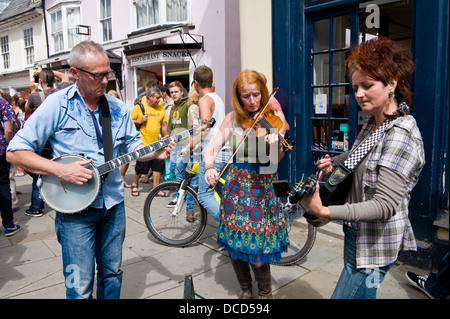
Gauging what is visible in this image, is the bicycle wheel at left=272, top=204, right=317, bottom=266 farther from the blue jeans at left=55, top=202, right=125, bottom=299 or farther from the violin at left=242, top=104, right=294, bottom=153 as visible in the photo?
the blue jeans at left=55, top=202, right=125, bottom=299

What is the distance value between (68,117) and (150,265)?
204 cm

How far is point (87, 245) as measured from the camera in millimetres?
2217

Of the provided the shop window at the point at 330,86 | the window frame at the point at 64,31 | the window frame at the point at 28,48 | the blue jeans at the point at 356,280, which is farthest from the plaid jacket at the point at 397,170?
the window frame at the point at 28,48

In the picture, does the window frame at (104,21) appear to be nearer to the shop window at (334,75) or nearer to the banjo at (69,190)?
the shop window at (334,75)

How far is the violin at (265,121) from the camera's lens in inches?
99.9

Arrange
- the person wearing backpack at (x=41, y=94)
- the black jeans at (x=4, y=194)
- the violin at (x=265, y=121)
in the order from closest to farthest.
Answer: the violin at (x=265, y=121), the black jeans at (x=4, y=194), the person wearing backpack at (x=41, y=94)

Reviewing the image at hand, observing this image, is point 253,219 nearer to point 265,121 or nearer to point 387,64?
point 265,121

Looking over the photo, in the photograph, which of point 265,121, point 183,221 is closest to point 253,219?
point 265,121

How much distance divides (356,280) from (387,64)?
3.34 ft

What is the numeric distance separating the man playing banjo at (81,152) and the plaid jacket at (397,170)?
154 centimetres

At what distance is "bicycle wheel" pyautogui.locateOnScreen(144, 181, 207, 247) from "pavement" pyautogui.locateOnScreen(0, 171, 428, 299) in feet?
0.42

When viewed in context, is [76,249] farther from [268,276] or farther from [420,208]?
[420,208]

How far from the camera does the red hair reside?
1.60 m

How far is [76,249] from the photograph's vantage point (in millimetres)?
2176
